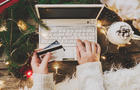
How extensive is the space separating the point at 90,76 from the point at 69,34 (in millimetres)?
298

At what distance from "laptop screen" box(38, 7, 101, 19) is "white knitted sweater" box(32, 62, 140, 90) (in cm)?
29

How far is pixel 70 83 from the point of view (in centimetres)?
113

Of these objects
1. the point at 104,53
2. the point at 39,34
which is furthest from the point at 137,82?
the point at 39,34

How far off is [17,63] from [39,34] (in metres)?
0.22

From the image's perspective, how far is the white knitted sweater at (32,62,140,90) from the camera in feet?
3.04

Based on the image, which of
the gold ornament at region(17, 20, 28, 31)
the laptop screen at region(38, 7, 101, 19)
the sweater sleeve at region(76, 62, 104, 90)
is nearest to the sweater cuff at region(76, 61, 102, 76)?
the sweater sleeve at region(76, 62, 104, 90)

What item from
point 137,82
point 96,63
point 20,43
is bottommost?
point 137,82

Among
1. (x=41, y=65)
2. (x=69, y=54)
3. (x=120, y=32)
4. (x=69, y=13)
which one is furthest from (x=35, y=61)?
(x=120, y=32)

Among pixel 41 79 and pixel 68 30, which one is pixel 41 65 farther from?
pixel 68 30

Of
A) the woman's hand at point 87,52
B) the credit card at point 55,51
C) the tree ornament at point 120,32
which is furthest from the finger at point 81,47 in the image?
the tree ornament at point 120,32

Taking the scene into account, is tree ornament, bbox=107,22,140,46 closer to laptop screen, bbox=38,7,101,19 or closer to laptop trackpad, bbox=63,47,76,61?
laptop screen, bbox=38,7,101,19

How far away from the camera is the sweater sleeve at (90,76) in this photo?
92cm

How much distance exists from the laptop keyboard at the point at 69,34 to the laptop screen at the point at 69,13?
0.20 ft

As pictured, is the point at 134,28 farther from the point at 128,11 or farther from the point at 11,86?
the point at 11,86
